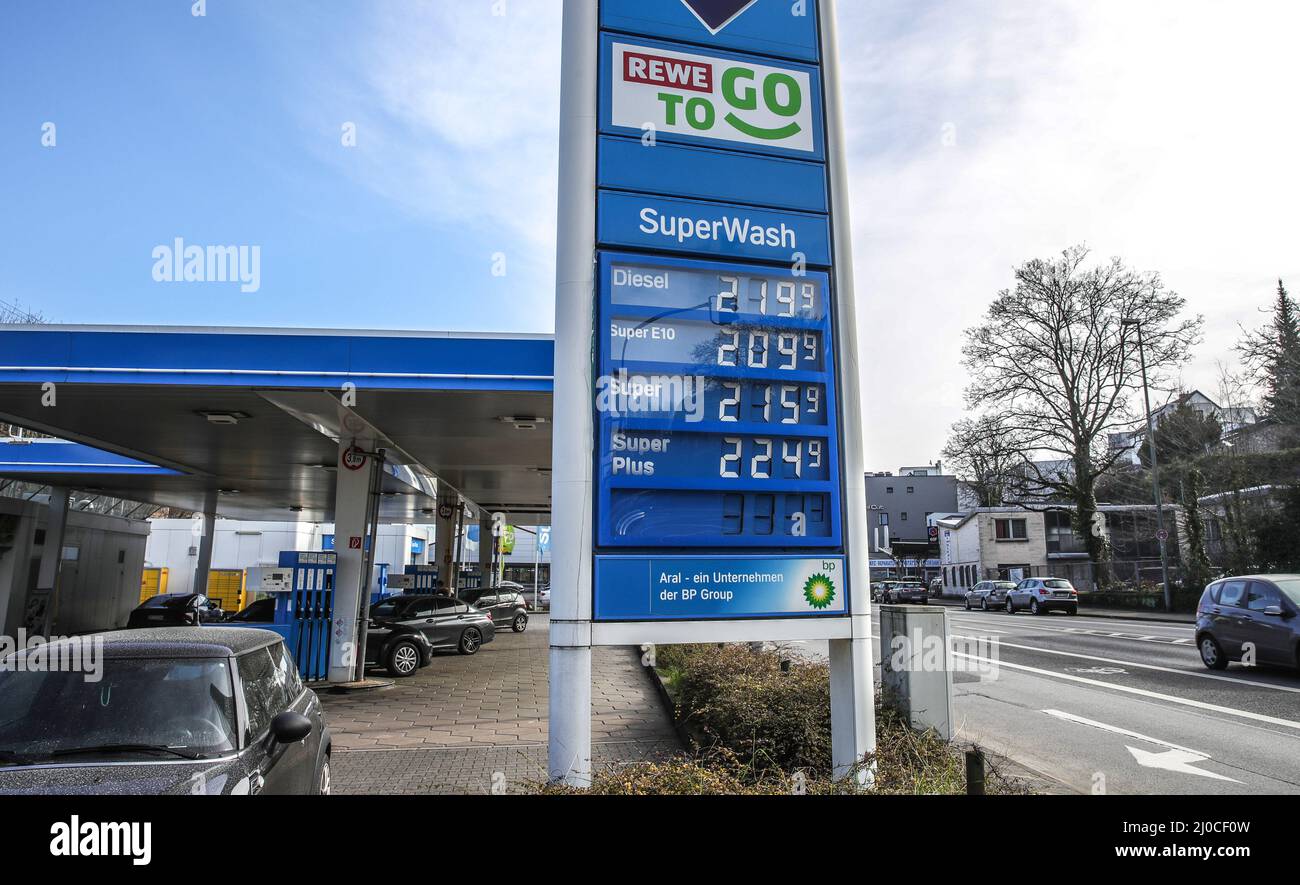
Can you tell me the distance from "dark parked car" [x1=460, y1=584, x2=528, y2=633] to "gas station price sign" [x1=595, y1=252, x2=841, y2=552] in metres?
20.3

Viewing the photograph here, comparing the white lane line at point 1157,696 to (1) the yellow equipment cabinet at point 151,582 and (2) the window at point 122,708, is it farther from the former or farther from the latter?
(1) the yellow equipment cabinet at point 151,582

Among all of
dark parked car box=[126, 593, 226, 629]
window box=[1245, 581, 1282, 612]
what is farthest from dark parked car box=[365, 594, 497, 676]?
window box=[1245, 581, 1282, 612]

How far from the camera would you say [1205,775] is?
275 inches

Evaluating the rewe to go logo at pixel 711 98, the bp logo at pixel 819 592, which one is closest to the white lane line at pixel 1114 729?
the bp logo at pixel 819 592

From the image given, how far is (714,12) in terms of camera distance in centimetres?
591

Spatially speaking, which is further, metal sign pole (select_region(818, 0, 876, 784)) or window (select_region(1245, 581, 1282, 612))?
window (select_region(1245, 581, 1282, 612))

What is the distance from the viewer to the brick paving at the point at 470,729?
7.32 metres

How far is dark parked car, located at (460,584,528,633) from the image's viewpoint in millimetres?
24737

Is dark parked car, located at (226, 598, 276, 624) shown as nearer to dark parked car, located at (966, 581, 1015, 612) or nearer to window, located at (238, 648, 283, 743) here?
window, located at (238, 648, 283, 743)

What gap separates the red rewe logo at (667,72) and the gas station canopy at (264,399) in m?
5.85

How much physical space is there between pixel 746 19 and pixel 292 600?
12.3m
